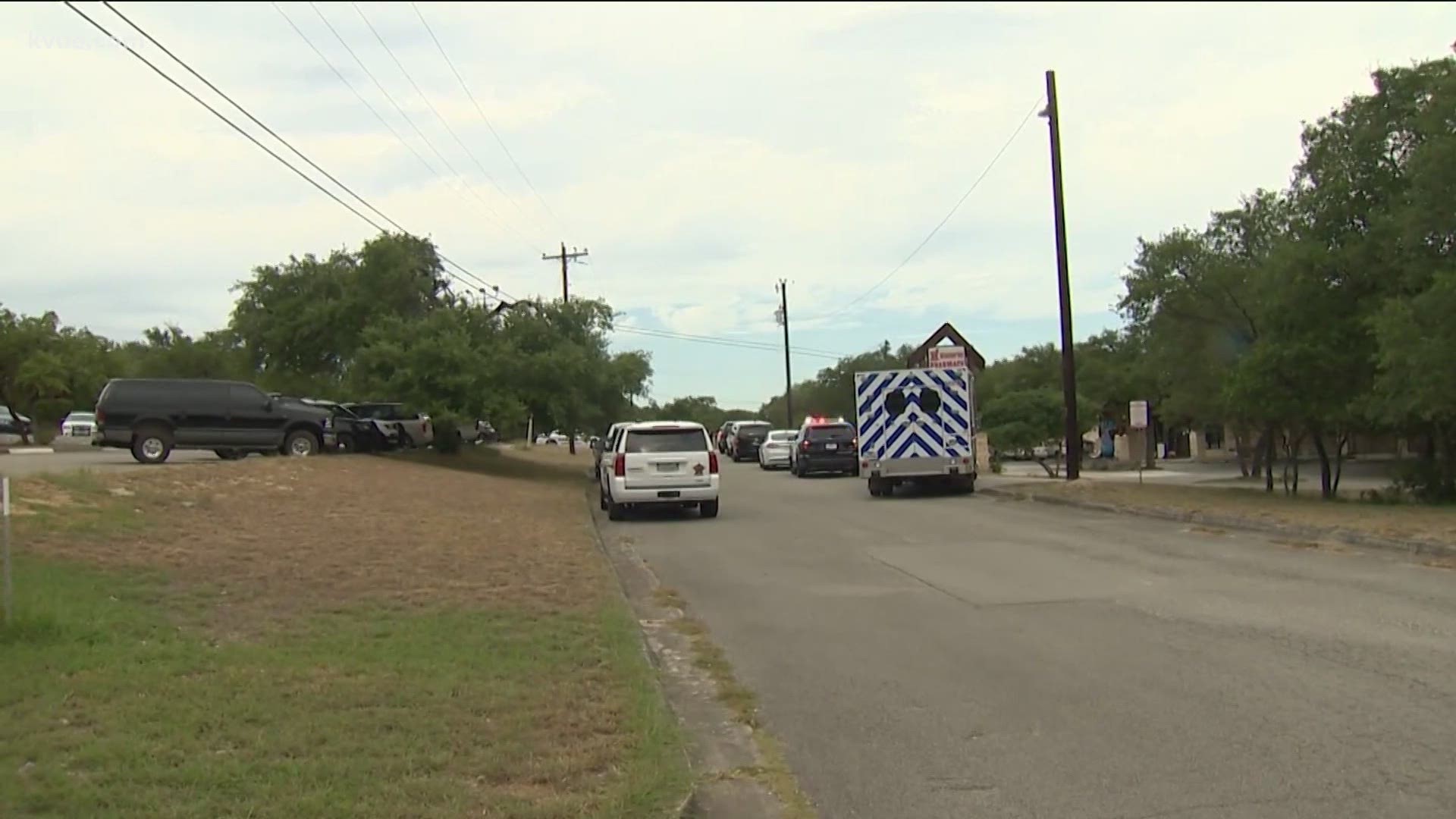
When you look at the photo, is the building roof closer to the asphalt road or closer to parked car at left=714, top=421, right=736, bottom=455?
the asphalt road

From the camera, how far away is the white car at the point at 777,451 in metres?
40.9

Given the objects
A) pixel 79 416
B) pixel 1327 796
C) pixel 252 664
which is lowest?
pixel 1327 796

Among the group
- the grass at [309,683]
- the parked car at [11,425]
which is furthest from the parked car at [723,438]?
the grass at [309,683]

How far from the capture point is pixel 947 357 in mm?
30297

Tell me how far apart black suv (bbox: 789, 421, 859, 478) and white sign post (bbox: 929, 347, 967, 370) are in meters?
4.46

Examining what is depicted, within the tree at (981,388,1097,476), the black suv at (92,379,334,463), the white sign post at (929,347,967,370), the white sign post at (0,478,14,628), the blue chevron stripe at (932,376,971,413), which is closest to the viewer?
the white sign post at (0,478,14,628)

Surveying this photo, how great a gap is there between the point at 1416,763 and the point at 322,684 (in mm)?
5657

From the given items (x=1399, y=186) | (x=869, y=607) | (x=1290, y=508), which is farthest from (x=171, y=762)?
(x=1399, y=186)

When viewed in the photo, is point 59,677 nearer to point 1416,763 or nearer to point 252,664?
point 252,664

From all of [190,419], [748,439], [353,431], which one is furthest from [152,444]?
[748,439]

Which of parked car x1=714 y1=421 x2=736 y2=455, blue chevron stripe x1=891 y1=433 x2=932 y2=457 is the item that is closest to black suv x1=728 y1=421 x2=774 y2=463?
parked car x1=714 y1=421 x2=736 y2=455

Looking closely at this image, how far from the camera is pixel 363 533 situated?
13.7 meters

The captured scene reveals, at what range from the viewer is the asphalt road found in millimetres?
5492

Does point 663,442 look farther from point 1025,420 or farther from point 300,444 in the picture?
point 1025,420
